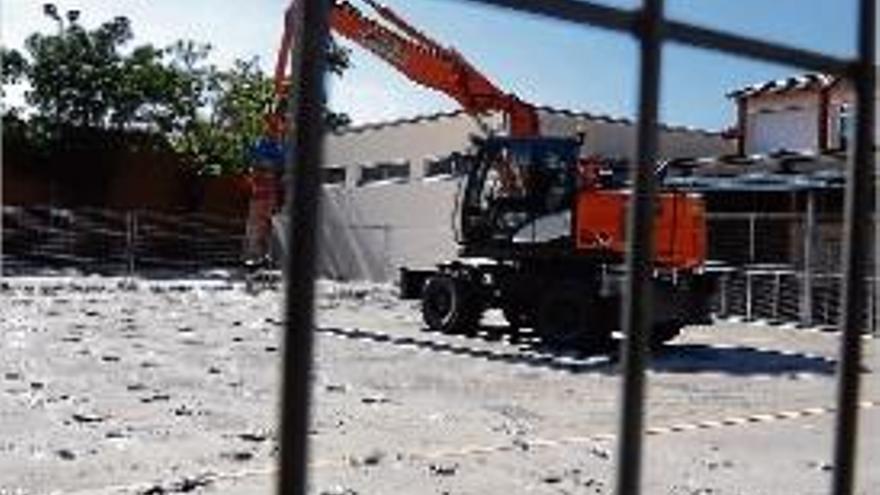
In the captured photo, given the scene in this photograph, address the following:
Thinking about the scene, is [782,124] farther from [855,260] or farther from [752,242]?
[855,260]

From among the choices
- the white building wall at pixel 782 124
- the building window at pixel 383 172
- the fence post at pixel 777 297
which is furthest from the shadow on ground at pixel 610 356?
the building window at pixel 383 172

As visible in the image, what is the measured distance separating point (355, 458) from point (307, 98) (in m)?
7.09

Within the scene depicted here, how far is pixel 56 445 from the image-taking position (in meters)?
8.63

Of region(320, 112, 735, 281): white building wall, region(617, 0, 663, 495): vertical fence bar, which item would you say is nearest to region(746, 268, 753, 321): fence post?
region(320, 112, 735, 281): white building wall

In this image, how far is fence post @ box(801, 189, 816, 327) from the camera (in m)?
24.8

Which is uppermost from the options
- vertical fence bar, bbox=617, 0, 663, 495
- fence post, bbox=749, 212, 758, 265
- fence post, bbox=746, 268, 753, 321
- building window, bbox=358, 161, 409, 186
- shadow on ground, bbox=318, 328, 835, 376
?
building window, bbox=358, 161, 409, 186

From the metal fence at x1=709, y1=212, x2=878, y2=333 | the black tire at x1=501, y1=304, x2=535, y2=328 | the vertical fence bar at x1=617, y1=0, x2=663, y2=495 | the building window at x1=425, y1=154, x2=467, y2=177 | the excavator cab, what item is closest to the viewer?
the vertical fence bar at x1=617, y1=0, x2=663, y2=495

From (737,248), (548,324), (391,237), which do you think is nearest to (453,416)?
(548,324)

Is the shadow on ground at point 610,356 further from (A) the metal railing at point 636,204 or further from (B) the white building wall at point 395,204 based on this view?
(B) the white building wall at point 395,204

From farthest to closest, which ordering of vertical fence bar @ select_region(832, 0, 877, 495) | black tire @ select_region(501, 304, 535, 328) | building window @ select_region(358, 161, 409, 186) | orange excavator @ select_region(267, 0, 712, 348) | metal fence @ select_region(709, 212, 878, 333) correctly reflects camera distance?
1. building window @ select_region(358, 161, 409, 186)
2. metal fence @ select_region(709, 212, 878, 333)
3. black tire @ select_region(501, 304, 535, 328)
4. orange excavator @ select_region(267, 0, 712, 348)
5. vertical fence bar @ select_region(832, 0, 877, 495)

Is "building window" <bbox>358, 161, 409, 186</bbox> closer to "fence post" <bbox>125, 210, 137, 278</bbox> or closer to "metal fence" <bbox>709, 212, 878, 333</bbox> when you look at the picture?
"fence post" <bbox>125, 210, 137, 278</bbox>

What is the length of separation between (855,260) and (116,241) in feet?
130

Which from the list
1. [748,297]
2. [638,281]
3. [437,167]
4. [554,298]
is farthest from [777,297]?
[638,281]

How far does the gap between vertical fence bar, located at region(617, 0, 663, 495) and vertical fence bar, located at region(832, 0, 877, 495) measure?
543 millimetres
